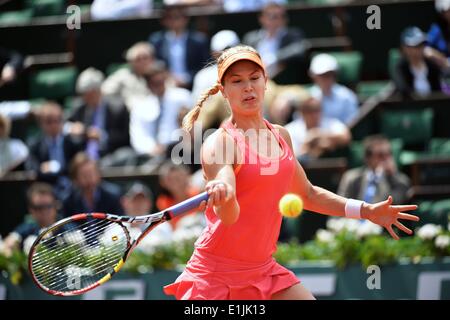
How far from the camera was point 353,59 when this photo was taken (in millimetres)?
9312

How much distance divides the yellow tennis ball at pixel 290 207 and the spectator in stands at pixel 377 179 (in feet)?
12.1

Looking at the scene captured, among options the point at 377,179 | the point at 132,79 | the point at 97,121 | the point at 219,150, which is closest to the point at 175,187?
the point at 97,121

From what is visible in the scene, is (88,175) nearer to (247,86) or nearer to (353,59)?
(353,59)

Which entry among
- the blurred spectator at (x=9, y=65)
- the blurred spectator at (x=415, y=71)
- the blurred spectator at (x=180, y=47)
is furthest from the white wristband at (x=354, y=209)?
the blurred spectator at (x=9, y=65)

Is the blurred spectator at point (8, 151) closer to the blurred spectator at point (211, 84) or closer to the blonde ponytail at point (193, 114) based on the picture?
the blurred spectator at point (211, 84)

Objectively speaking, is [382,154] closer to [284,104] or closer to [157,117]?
[284,104]

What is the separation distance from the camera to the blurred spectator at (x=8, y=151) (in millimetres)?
9352

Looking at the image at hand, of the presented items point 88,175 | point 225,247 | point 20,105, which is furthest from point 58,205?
point 225,247

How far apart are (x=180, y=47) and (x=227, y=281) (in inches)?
218

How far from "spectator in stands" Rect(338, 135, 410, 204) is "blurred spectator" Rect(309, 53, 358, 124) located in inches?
34.9

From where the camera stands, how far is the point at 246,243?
4344mm

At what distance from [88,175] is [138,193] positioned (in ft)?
1.56

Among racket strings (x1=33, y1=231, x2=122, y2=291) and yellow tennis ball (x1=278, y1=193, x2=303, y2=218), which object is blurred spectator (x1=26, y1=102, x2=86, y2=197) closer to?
racket strings (x1=33, y1=231, x2=122, y2=291)
